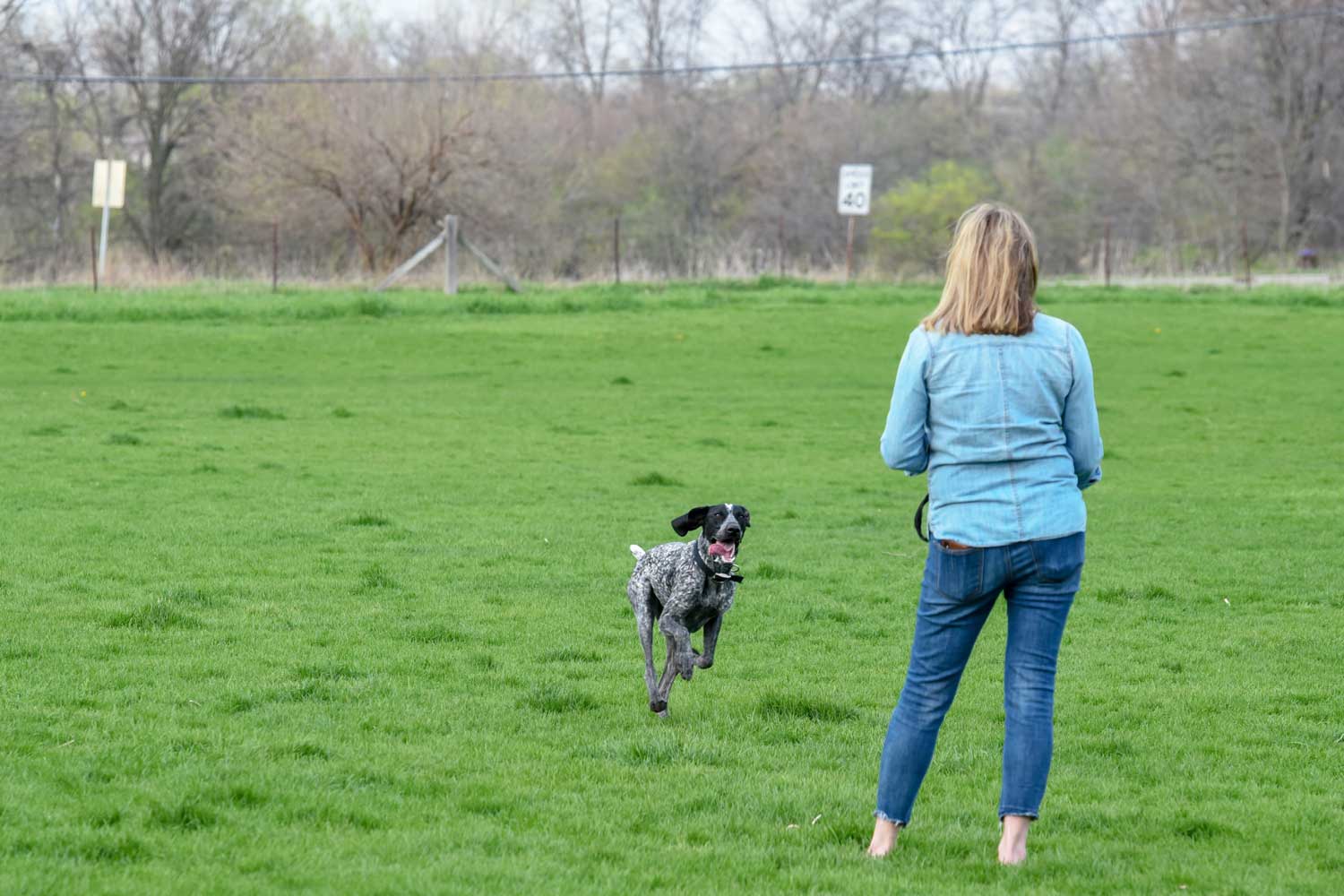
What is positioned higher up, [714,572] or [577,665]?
[714,572]

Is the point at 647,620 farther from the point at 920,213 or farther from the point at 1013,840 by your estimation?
the point at 920,213

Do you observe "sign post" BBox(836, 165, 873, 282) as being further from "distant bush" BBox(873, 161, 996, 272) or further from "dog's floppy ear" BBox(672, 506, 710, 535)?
"dog's floppy ear" BBox(672, 506, 710, 535)

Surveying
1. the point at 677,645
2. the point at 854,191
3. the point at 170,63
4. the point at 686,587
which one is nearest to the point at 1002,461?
the point at 686,587

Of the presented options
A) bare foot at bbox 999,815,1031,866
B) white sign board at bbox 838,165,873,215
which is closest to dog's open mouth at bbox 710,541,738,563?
bare foot at bbox 999,815,1031,866

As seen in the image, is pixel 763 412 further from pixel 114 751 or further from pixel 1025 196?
pixel 1025 196

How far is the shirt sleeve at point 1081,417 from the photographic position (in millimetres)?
5215

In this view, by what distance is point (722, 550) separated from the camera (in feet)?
23.0

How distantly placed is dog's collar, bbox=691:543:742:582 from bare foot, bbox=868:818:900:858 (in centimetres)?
173

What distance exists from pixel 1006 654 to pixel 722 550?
6.38ft

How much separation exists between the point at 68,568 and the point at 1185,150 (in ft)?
177

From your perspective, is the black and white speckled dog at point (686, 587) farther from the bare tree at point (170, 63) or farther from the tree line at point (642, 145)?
the bare tree at point (170, 63)

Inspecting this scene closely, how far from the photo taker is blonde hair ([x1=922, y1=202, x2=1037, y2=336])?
5.09m

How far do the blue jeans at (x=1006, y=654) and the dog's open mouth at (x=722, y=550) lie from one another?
1682mm

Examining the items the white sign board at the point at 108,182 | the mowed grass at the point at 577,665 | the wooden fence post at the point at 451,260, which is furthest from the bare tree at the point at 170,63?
the mowed grass at the point at 577,665
